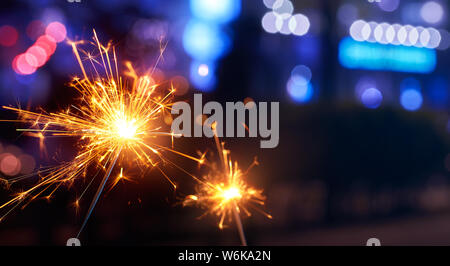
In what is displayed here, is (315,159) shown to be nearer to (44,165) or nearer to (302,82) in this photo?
(302,82)

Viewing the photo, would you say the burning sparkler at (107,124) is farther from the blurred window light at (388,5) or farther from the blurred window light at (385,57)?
the blurred window light at (388,5)

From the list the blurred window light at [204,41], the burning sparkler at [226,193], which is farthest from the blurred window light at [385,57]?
the burning sparkler at [226,193]

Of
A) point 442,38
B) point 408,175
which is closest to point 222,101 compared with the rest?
point 408,175

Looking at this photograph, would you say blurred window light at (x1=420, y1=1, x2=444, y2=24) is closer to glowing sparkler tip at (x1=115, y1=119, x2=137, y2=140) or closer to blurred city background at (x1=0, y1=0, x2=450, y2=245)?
blurred city background at (x1=0, y1=0, x2=450, y2=245)

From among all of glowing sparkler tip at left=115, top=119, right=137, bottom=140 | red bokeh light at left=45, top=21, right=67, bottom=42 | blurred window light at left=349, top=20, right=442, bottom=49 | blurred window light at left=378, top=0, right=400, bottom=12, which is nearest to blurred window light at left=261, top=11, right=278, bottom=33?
blurred window light at left=349, top=20, right=442, bottom=49

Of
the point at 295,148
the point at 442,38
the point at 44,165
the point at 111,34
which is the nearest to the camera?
the point at 44,165

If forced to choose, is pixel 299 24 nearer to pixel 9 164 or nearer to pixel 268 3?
pixel 268 3

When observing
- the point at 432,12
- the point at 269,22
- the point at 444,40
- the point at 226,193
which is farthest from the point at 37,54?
the point at 432,12
